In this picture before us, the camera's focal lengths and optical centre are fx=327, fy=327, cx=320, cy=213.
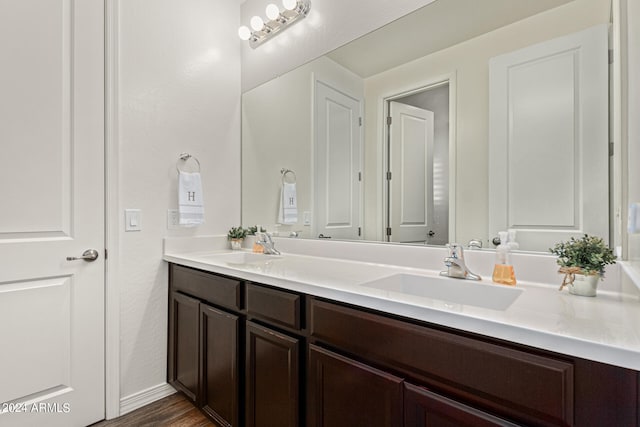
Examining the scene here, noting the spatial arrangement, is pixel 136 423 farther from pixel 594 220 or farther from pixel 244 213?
pixel 594 220

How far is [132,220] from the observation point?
5.82 feet

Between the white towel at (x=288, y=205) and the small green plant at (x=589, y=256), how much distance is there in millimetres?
1382

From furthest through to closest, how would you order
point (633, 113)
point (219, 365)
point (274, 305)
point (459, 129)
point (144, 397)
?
1. point (144, 397)
2. point (219, 365)
3. point (459, 129)
4. point (274, 305)
5. point (633, 113)

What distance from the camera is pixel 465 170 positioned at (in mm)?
1314

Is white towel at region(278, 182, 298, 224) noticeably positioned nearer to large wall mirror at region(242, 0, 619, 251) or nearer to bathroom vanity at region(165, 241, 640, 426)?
large wall mirror at region(242, 0, 619, 251)

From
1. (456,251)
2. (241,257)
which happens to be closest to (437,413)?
(456,251)

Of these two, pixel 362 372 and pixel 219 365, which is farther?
pixel 219 365

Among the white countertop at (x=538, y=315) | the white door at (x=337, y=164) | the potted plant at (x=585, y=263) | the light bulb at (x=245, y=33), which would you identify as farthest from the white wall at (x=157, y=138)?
the potted plant at (x=585, y=263)

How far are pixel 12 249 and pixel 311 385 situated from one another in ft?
4.70

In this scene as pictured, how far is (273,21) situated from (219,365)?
196cm

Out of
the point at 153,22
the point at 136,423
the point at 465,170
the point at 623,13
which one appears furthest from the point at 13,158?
Answer: the point at 623,13

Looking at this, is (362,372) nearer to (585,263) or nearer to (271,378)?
(271,378)

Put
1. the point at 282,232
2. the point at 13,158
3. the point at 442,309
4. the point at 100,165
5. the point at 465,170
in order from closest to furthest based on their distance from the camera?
the point at 442,309 → the point at 465,170 → the point at 13,158 → the point at 100,165 → the point at 282,232

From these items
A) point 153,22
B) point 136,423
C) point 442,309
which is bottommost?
point 136,423
